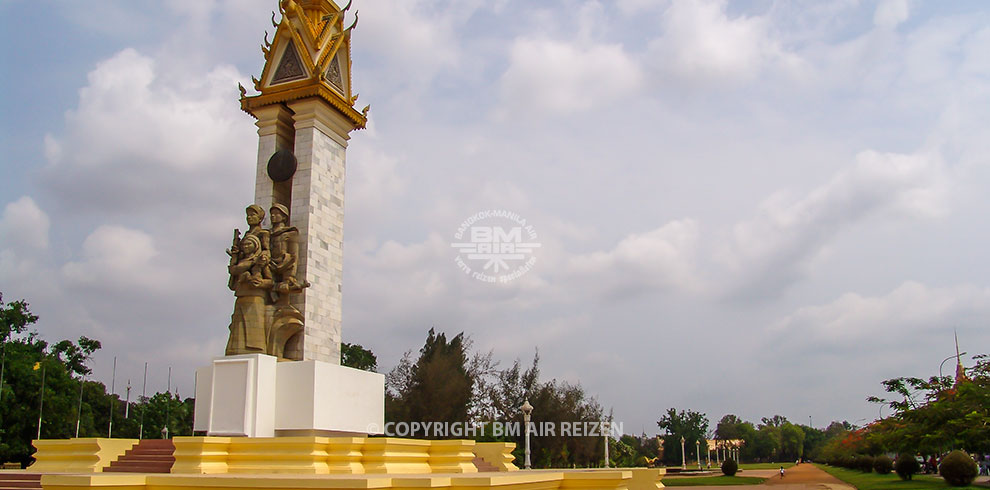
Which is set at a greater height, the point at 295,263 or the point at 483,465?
the point at 295,263

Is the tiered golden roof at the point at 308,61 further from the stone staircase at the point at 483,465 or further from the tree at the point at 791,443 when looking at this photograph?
the tree at the point at 791,443

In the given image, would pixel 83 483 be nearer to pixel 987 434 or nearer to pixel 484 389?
pixel 987 434

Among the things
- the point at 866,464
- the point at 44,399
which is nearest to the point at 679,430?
the point at 866,464

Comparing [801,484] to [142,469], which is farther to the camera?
[801,484]

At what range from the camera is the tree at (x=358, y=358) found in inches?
1748

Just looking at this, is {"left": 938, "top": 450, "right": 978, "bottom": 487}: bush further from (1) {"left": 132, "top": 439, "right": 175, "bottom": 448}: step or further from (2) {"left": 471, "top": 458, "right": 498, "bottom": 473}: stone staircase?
(1) {"left": 132, "top": 439, "right": 175, "bottom": 448}: step

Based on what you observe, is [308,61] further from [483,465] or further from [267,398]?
[483,465]

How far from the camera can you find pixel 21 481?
1102 centimetres

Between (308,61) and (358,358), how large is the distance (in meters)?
32.4

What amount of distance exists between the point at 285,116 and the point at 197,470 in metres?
7.26

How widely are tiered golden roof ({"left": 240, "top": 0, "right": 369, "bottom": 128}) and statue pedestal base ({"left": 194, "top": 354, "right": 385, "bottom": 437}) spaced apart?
5.24m

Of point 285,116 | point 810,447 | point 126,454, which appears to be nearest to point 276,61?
point 285,116

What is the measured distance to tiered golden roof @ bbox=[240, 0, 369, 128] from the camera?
1454 centimetres

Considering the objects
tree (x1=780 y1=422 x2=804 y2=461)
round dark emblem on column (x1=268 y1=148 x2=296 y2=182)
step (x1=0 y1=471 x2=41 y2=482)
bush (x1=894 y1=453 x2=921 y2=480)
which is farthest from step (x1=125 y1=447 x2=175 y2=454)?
tree (x1=780 y1=422 x2=804 y2=461)
